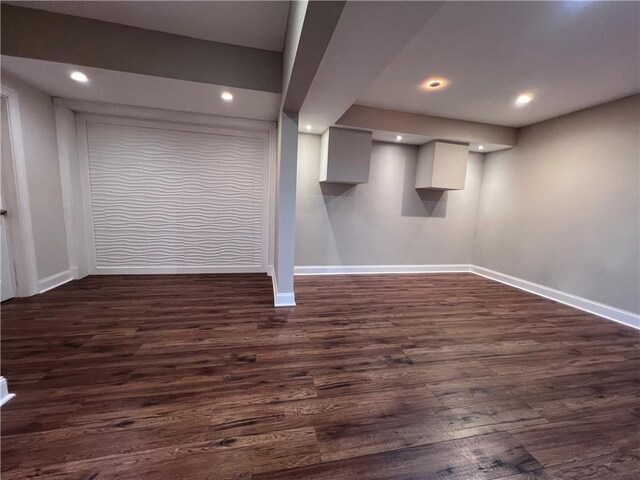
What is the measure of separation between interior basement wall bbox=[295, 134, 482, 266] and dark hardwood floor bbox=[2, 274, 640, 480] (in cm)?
157

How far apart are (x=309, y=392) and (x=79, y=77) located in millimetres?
3533

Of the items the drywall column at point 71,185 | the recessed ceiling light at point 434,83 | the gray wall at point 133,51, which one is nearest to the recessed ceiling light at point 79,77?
the gray wall at point 133,51

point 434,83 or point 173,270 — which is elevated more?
point 434,83

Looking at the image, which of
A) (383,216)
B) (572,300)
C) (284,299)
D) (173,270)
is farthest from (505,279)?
(173,270)

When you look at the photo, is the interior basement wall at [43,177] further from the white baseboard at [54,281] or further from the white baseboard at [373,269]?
the white baseboard at [373,269]

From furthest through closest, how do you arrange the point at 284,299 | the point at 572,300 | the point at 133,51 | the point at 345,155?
the point at 345,155, the point at 572,300, the point at 284,299, the point at 133,51

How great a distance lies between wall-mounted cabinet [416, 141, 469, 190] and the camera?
12.7ft

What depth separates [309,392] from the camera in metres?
1.59

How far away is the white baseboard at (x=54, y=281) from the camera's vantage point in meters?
2.97

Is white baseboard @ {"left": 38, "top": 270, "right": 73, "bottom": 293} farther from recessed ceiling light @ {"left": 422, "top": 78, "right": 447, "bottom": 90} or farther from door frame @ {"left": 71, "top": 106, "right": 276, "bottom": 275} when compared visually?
recessed ceiling light @ {"left": 422, "top": 78, "right": 447, "bottom": 90}

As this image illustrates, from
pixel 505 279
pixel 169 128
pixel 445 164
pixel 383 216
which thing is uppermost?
pixel 169 128

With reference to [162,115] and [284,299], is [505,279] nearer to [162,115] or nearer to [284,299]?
[284,299]

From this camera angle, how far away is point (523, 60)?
7.11 feet

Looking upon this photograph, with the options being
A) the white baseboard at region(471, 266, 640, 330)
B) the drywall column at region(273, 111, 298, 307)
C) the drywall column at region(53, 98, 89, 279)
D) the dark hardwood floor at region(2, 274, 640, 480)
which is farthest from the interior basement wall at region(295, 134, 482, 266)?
the drywall column at region(53, 98, 89, 279)
